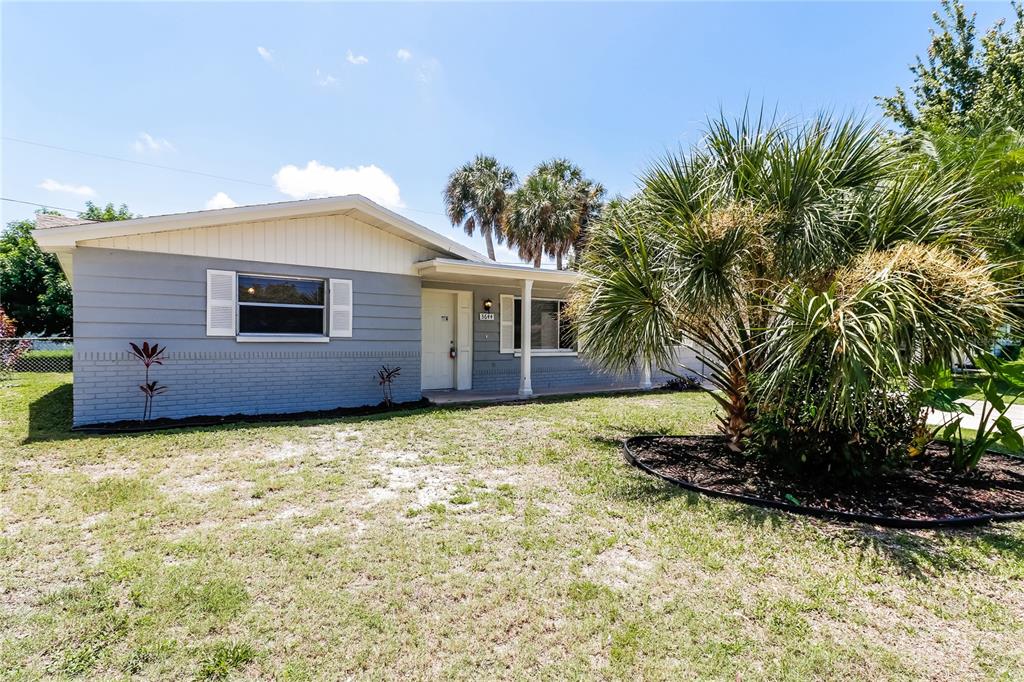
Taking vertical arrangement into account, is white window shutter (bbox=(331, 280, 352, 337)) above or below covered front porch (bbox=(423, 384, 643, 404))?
above

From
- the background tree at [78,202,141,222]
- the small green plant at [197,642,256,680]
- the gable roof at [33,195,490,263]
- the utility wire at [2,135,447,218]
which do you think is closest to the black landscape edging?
the gable roof at [33,195,490,263]

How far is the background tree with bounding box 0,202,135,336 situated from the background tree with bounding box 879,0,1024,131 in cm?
3430

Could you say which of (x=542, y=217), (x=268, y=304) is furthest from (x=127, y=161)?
(x=542, y=217)

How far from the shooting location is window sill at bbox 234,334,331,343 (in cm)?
777

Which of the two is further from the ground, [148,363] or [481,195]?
[481,195]

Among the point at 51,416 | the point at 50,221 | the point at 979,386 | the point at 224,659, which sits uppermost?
the point at 50,221

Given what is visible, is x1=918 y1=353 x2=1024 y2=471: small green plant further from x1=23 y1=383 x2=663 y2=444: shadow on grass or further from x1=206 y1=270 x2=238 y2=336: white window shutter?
x1=206 y1=270 x2=238 y2=336: white window shutter

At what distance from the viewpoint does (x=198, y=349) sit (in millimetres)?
7434

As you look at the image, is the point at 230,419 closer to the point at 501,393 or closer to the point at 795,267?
the point at 501,393

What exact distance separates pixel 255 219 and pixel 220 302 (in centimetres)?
143

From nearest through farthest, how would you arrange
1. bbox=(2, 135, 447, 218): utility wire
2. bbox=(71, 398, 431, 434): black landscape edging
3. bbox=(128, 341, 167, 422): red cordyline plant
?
1. bbox=(71, 398, 431, 434): black landscape edging
2. bbox=(128, 341, 167, 422): red cordyline plant
3. bbox=(2, 135, 447, 218): utility wire

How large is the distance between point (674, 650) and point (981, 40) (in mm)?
18661

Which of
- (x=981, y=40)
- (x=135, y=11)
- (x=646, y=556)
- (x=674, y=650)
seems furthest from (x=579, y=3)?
(x=981, y=40)

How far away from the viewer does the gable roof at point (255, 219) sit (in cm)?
635
